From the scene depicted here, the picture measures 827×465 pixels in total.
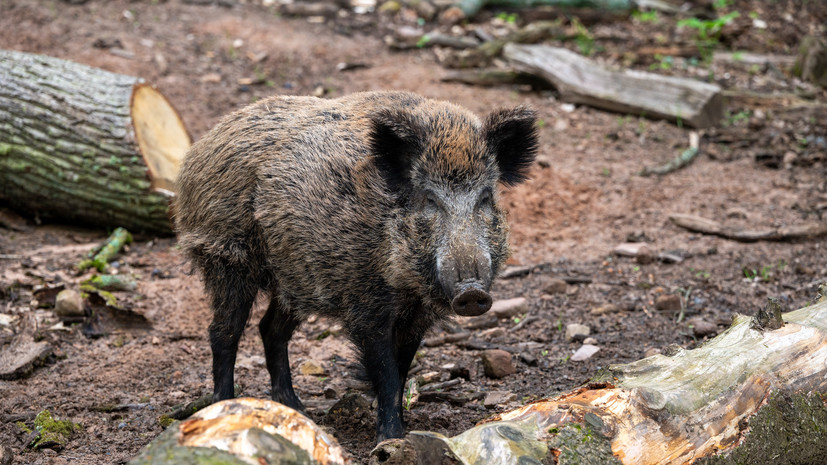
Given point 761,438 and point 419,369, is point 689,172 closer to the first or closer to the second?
point 419,369

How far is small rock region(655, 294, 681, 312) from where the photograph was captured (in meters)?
6.05

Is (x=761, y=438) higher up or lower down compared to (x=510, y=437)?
lower down

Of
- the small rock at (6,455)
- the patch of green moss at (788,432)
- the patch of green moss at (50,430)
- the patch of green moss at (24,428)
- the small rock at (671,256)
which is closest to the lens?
the patch of green moss at (788,432)

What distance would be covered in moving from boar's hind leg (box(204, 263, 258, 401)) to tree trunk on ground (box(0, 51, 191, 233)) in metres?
2.83

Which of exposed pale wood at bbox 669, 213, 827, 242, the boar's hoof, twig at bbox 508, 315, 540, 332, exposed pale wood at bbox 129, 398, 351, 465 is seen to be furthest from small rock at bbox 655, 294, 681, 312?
exposed pale wood at bbox 129, 398, 351, 465

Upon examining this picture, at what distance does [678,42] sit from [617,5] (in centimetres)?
160

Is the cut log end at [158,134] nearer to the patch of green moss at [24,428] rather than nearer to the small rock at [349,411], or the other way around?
the patch of green moss at [24,428]

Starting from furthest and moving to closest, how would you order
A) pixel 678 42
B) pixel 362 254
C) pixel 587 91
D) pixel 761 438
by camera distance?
pixel 678 42
pixel 587 91
pixel 362 254
pixel 761 438

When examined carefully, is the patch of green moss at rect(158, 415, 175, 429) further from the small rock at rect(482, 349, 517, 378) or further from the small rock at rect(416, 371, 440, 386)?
the small rock at rect(482, 349, 517, 378)

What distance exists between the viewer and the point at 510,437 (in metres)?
2.99

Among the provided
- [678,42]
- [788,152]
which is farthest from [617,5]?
[788,152]

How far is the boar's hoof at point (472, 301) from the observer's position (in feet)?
12.2

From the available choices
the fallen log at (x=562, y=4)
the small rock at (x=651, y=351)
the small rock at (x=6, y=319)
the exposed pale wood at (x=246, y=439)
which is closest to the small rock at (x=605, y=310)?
the small rock at (x=651, y=351)

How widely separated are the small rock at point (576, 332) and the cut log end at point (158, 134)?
3.82m
